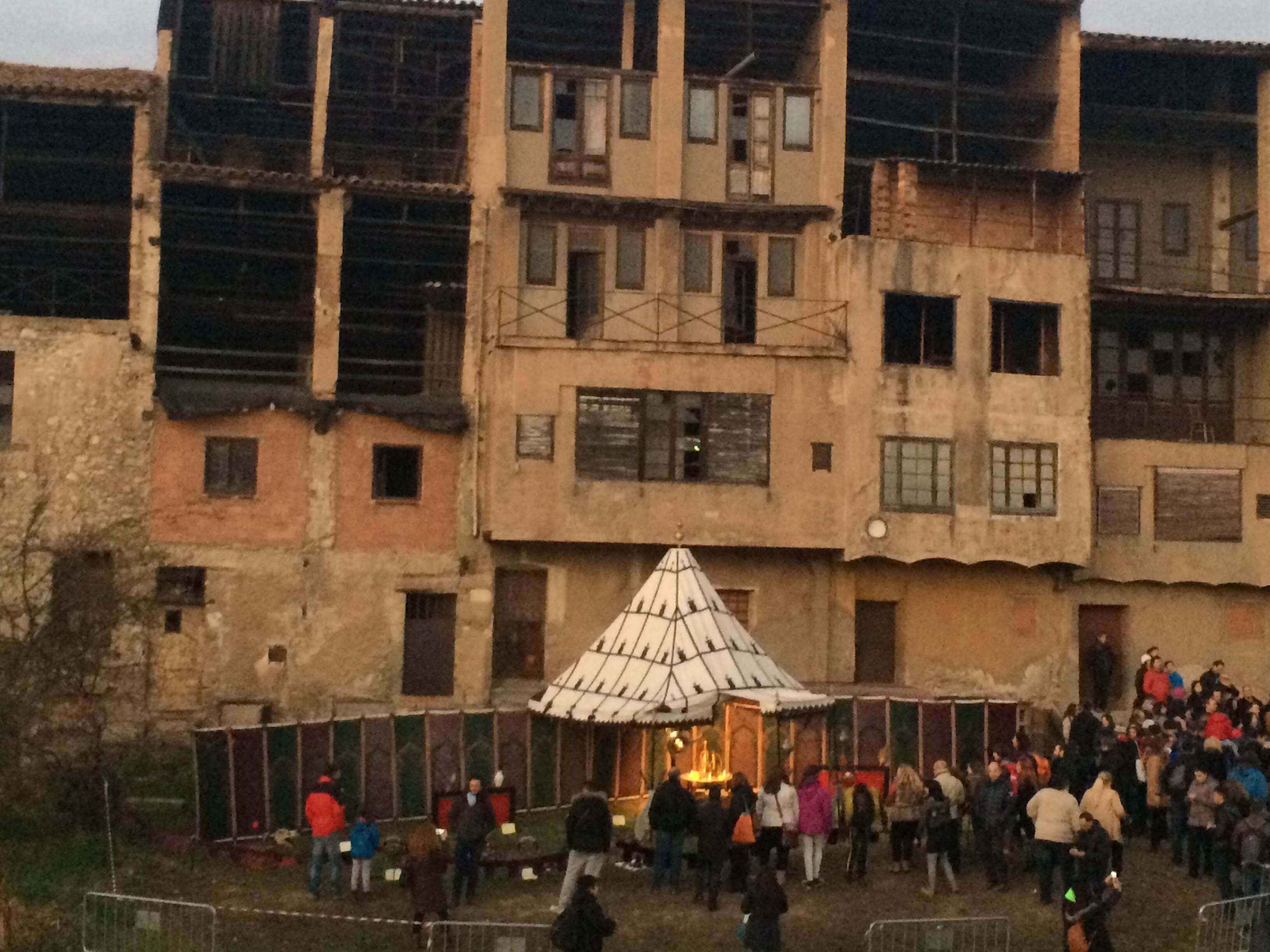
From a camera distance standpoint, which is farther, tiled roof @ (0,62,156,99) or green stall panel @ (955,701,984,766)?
tiled roof @ (0,62,156,99)

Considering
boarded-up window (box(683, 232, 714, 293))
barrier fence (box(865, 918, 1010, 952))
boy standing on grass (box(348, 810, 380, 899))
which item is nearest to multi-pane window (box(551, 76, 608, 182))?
boarded-up window (box(683, 232, 714, 293))

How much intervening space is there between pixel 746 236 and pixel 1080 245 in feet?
22.8

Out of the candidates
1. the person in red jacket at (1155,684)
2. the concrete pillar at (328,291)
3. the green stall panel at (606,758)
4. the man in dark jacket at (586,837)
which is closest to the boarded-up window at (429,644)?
the concrete pillar at (328,291)

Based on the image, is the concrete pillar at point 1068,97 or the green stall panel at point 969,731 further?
the concrete pillar at point 1068,97

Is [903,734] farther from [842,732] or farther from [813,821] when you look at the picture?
[813,821]

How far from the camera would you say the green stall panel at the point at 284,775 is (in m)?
25.3

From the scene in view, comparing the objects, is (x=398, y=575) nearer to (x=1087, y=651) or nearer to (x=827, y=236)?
(x=827, y=236)

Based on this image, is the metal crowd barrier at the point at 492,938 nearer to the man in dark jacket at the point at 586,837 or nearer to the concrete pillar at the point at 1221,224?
the man in dark jacket at the point at 586,837

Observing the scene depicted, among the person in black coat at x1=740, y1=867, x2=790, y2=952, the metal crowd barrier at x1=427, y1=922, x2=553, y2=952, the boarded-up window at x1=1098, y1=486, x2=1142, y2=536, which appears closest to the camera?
the metal crowd barrier at x1=427, y1=922, x2=553, y2=952

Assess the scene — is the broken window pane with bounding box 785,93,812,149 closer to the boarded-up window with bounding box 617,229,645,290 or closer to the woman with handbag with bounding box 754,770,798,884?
the boarded-up window with bounding box 617,229,645,290

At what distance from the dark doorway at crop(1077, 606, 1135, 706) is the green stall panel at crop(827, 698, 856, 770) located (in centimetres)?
899

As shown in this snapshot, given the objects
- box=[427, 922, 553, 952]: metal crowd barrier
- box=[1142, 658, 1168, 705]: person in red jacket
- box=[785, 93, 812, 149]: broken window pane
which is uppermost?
box=[785, 93, 812, 149]: broken window pane

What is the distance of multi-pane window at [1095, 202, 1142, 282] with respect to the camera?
1487 inches

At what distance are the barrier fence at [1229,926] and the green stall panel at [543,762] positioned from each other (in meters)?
11.5
